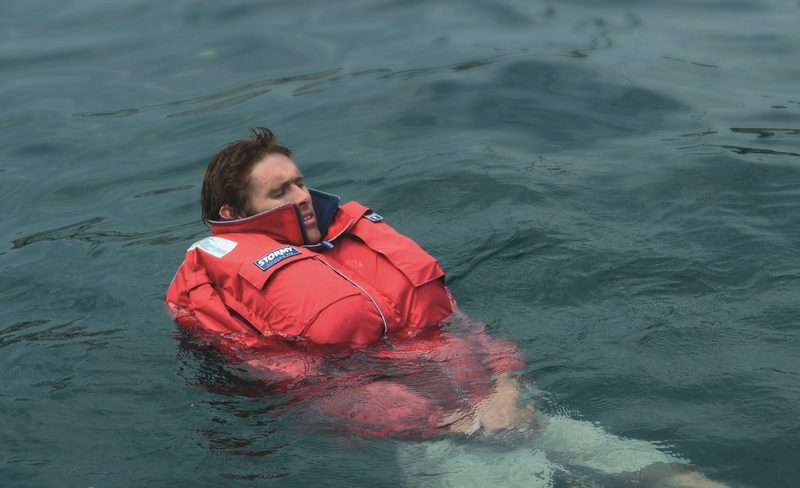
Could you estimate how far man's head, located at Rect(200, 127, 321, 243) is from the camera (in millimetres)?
5598

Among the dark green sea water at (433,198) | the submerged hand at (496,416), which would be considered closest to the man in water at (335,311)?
the submerged hand at (496,416)

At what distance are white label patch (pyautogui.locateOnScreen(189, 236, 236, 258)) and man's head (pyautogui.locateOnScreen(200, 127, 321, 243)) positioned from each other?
0.68 feet

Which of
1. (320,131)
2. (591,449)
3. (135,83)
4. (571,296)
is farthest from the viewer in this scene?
(135,83)

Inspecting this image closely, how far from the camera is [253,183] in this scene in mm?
5602

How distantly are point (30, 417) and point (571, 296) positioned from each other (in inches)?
115

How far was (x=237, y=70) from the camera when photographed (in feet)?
36.7

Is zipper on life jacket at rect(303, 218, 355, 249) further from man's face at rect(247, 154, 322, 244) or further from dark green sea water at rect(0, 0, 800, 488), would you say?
dark green sea water at rect(0, 0, 800, 488)

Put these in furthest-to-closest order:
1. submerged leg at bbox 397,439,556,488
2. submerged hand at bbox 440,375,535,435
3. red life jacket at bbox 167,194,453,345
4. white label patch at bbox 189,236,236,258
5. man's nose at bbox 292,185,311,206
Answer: man's nose at bbox 292,185,311,206
white label patch at bbox 189,236,236,258
red life jacket at bbox 167,194,453,345
submerged hand at bbox 440,375,535,435
submerged leg at bbox 397,439,556,488

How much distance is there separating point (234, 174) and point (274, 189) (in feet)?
0.73

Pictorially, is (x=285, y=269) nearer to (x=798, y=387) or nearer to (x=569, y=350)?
(x=569, y=350)

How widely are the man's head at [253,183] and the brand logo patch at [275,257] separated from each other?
23 cm

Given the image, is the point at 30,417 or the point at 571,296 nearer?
the point at 30,417

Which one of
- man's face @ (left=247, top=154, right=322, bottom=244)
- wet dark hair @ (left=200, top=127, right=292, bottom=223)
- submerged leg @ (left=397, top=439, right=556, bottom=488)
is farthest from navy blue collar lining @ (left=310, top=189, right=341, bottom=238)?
submerged leg @ (left=397, top=439, right=556, bottom=488)

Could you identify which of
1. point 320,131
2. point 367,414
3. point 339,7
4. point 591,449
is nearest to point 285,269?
point 367,414
